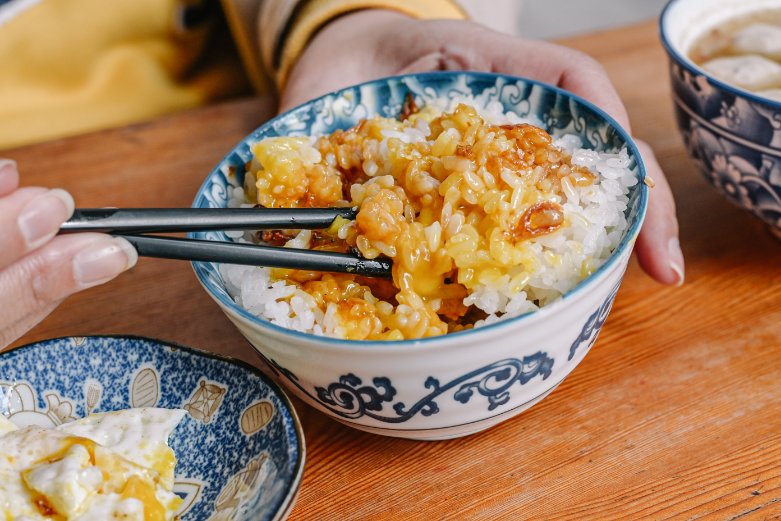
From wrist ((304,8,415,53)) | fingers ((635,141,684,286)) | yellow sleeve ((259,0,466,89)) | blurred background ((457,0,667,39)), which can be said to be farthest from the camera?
blurred background ((457,0,667,39))

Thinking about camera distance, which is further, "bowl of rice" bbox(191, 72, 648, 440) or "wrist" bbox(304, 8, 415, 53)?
"wrist" bbox(304, 8, 415, 53)

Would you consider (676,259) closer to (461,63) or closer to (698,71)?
(698,71)

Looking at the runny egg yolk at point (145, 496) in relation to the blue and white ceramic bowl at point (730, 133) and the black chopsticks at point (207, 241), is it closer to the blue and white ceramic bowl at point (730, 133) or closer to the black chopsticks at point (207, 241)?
the black chopsticks at point (207, 241)

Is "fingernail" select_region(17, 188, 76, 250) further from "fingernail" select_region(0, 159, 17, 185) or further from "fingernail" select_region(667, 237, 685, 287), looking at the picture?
"fingernail" select_region(667, 237, 685, 287)

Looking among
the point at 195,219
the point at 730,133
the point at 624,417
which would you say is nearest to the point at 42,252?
the point at 195,219

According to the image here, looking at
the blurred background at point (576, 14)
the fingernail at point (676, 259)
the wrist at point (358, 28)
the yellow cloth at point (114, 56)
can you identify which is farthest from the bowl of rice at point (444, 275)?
the blurred background at point (576, 14)

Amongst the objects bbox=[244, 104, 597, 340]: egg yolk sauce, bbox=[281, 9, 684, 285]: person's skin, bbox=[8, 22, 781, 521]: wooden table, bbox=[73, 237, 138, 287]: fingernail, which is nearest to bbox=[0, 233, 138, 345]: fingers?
bbox=[73, 237, 138, 287]: fingernail

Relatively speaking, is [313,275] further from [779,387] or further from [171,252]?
[779,387]

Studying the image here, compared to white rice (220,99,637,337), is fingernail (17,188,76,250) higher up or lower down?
higher up
